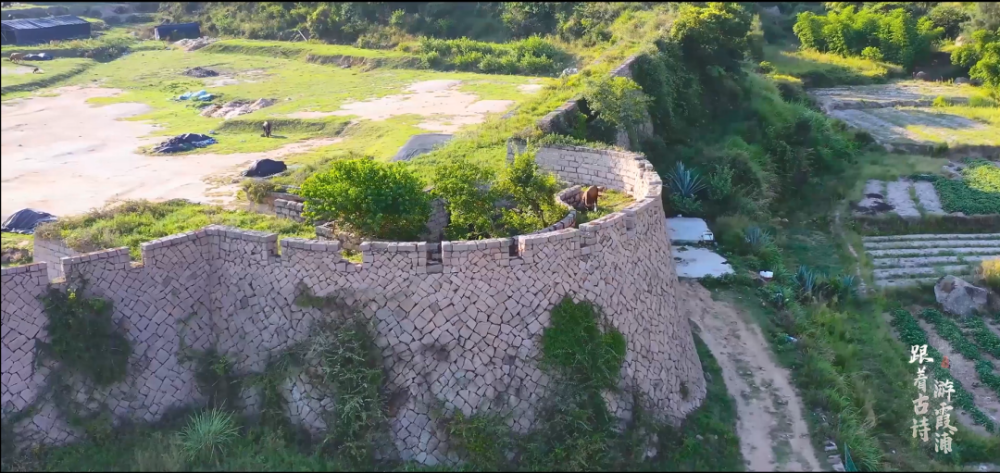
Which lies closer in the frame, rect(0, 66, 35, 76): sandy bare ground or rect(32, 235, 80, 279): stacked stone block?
rect(32, 235, 80, 279): stacked stone block

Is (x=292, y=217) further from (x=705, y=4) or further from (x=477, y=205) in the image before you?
(x=705, y=4)

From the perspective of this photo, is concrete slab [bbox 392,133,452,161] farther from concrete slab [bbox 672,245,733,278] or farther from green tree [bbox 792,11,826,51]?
green tree [bbox 792,11,826,51]

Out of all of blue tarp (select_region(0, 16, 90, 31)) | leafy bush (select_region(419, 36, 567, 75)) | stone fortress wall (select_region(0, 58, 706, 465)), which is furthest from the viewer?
blue tarp (select_region(0, 16, 90, 31))

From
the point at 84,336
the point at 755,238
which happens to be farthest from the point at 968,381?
the point at 84,336

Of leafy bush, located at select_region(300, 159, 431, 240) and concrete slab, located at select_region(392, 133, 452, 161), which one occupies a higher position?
leafy bush, located at select_region(300, 159, 431, 240)

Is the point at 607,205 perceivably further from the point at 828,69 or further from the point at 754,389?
the point at 828,69

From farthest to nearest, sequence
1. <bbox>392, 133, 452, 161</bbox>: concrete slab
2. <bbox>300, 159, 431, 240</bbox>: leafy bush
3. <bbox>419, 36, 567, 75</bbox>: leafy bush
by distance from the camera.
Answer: <bbox>419, 36, 567, 75</bbox>: leafy bush, <bbox>392, 133, 452, 161</bbox>: concrete slab, <bbox>300, 159, 431, 240</bbox>: leafy bush

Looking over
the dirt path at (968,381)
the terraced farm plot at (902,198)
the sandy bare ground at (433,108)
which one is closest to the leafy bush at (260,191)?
the sandy bare ground at (433,108)

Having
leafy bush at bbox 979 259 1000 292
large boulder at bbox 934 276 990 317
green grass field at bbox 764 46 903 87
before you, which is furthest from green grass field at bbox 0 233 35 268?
green grass field at bbox 764 46 903 87
